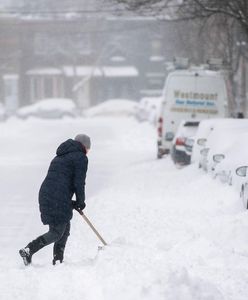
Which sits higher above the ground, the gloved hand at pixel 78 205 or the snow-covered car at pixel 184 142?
the gloved hand at pixel 78 205

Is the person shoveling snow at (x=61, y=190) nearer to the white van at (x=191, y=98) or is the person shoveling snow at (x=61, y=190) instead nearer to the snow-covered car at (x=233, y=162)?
the snow-covered car at (x=233, y=162)

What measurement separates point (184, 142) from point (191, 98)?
2109 millimetres

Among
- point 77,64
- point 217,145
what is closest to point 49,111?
point 77,64

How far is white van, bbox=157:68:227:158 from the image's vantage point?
850 inches

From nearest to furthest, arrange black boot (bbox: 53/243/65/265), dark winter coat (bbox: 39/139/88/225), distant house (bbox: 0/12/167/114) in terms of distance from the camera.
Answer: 1. dark winter coat (bbox: 39/139/88/225)
2. black boot (bbox: 53/243/65/265)
3. distant house (bbox: 0/12/167/114)

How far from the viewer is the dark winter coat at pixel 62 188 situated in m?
8.47

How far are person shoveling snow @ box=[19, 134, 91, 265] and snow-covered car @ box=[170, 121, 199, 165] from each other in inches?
442

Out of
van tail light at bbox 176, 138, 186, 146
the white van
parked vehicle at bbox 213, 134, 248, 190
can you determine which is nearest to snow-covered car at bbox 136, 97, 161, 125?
the white van

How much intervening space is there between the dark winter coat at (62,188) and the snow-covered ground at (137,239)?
1.70ft

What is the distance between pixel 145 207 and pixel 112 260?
567 centimetres

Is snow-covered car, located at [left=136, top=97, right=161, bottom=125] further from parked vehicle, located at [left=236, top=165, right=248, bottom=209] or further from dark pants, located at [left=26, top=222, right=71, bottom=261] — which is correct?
dark pants, located at [left=26, top=222, right=71, bottom=261]

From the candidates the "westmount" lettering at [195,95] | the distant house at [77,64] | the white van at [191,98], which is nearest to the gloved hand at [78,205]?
the white van at [191,98]

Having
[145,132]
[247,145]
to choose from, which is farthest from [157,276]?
[145,132]

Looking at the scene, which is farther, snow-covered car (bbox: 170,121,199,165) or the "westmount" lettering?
the "westmount" lettering
